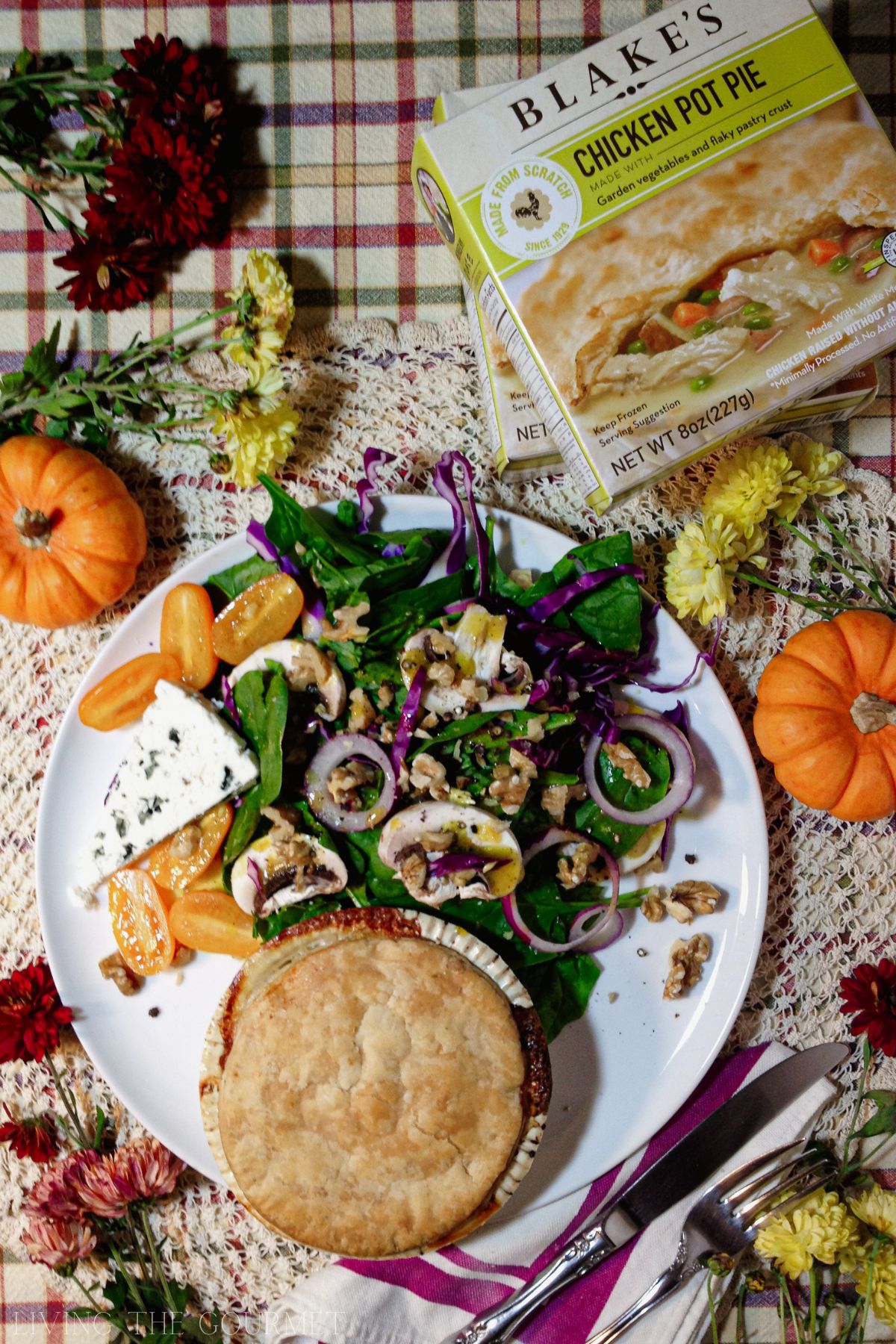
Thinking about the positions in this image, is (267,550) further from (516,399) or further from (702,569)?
(702,569)

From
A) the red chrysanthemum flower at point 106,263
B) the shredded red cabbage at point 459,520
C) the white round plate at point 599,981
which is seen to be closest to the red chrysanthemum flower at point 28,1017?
the white round plate at point 599,981

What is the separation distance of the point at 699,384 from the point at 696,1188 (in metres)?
2.56

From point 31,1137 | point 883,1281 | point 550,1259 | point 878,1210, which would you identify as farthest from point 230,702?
point 883,1281

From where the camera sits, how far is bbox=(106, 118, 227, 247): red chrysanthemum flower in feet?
9.90

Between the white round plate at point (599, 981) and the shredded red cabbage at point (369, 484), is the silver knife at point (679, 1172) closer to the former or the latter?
the white round plate at point (599, 981)

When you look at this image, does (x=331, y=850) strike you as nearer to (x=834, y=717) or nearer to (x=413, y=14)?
(x=834, y=717)

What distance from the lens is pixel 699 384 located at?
8.75 ft

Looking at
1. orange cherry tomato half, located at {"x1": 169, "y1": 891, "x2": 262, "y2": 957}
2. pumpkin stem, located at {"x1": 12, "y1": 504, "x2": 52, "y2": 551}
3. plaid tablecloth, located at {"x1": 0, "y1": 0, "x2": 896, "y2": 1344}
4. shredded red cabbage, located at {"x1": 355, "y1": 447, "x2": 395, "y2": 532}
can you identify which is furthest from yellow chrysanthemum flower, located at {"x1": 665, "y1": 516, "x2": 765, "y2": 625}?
pumpkin stem, located at {"x1": 12, "y1": 504, "x2": 52, "y2": 551}

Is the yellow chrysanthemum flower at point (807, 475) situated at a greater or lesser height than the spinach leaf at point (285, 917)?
greater

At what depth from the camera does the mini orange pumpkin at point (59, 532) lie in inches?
117

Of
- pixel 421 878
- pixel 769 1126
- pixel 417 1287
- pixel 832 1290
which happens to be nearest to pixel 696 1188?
pixel 769 1126

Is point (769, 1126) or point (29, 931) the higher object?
point (29, 931)

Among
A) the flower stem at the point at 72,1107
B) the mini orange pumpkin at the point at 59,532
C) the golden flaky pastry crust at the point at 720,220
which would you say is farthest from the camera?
the flower stem at the point at 72,1107

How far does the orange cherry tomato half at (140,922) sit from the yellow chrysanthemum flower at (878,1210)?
239cm
